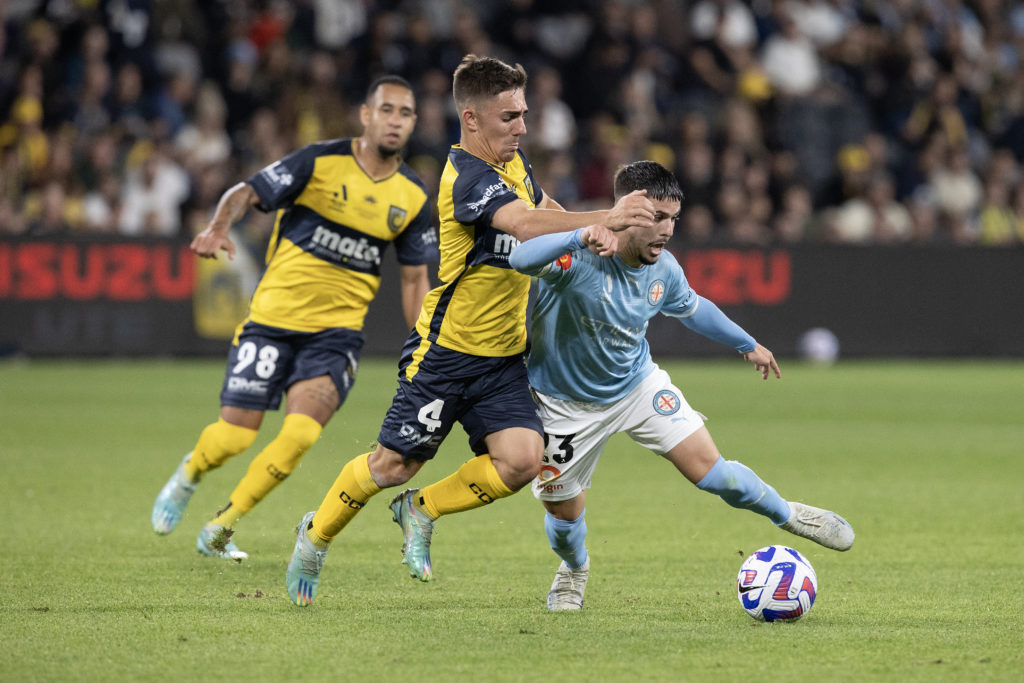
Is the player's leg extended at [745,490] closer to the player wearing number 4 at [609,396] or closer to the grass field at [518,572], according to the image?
the player wearing number 4 at [609,396]

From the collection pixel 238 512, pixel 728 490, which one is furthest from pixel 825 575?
pixel 238 512

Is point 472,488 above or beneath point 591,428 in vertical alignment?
beneath

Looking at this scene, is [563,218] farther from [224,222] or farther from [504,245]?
[224,222]

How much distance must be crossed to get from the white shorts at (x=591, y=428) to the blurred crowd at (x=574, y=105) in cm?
1184

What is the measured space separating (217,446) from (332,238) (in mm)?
1305

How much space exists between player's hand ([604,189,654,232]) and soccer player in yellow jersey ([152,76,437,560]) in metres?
2.63

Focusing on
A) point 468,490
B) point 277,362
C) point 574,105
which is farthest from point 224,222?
point 574,105

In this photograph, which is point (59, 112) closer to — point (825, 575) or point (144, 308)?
point (144, 308)

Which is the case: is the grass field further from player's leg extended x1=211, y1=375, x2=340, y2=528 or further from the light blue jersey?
the light blue jersey

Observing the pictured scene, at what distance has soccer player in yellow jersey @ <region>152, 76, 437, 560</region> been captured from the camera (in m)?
7.51

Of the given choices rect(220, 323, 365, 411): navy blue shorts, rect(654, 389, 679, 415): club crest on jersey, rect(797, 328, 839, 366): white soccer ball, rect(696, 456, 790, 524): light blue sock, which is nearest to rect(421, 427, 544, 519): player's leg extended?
rect(654, 389, 679, 415): club crest on jersey

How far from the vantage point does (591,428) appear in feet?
19.9

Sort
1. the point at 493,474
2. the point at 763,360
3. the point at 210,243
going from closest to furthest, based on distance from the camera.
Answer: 1. the point at 493,474
2. the point at 763,360
3. the point at 210,243

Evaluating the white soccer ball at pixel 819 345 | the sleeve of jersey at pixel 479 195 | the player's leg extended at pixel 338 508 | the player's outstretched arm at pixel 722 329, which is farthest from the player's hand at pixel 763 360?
the white soccer ball at pixel 819 345
